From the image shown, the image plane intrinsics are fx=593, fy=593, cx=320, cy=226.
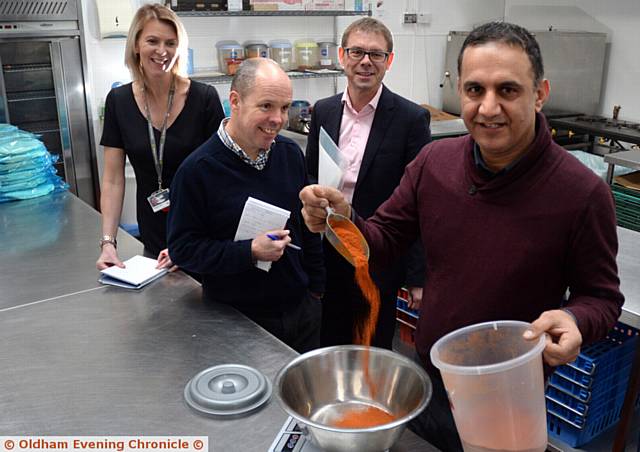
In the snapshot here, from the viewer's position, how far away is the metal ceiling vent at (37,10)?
3613 mm

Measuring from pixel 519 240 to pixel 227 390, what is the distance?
2.50 ft

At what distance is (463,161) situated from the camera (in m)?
1.46

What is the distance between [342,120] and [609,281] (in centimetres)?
135

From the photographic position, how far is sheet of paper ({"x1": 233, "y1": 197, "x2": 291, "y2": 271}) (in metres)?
1.75

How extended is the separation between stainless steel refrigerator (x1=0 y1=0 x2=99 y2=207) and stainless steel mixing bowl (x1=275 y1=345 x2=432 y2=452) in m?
3.01

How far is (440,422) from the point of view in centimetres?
157

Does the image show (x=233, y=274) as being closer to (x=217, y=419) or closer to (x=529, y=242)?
(x=217, y=419)

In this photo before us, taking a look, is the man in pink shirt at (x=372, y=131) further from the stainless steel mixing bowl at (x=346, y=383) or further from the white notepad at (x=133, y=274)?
the stainless steel mixing bowl at (x=346, y=383)

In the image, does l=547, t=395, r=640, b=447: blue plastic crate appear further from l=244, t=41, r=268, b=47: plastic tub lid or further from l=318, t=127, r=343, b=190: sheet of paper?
l=244, t=41, r=268, b=47: plastic tub lid

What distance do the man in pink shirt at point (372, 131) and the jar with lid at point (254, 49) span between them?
208 centimetres

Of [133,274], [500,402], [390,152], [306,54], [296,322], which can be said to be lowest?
[296,322]

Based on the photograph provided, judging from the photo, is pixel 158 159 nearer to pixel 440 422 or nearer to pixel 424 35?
pixel 440 422

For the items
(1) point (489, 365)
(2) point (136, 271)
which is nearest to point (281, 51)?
(2) point (136, 271)

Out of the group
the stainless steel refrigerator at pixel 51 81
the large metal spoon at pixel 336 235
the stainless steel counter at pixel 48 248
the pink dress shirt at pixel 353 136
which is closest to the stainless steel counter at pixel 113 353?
the stainless steel counter at pixel 48 248
